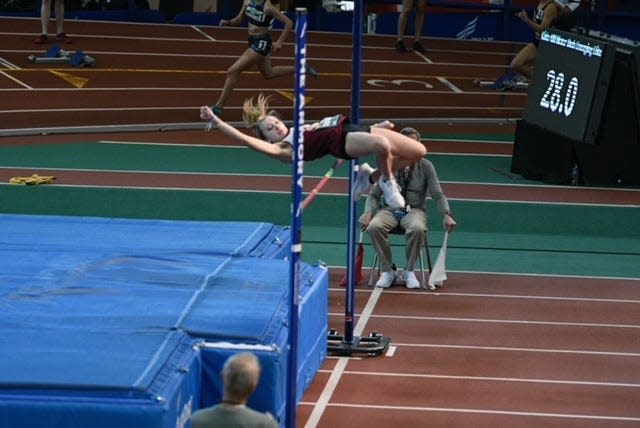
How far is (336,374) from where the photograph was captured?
816cm

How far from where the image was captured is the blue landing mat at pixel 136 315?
230 inches

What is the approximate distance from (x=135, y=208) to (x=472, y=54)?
9.03m

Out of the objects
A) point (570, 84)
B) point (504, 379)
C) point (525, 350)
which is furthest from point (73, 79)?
point (504, 379)

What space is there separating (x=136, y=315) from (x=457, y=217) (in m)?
5.83

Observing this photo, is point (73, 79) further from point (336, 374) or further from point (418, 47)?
point (336, 374)

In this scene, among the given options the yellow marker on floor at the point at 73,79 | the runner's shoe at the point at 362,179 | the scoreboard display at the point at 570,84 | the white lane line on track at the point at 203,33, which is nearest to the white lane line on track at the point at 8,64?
the yellow marker on floor at the point at 73,79

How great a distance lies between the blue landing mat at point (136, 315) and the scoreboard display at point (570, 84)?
16.8ft

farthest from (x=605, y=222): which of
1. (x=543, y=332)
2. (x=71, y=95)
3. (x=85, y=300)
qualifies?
(x=71, y=95)

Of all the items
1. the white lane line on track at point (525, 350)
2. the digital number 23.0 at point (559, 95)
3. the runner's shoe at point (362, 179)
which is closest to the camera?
the runner's shoe at point (362, 179)

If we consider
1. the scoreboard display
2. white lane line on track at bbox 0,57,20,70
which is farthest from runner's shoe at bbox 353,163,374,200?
white lane line on track at bbox 0,57,20,70

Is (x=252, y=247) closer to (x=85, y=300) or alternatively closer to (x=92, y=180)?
(x=85, y=300)

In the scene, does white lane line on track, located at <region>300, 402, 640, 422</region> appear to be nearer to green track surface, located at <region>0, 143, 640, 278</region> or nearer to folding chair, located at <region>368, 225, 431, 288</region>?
folding chair, located at <region>368, 225, 431, 288</region>

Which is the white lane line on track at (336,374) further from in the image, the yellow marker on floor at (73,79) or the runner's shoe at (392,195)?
the yellow marker on floor at (73,79)

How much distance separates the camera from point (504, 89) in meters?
18.8
